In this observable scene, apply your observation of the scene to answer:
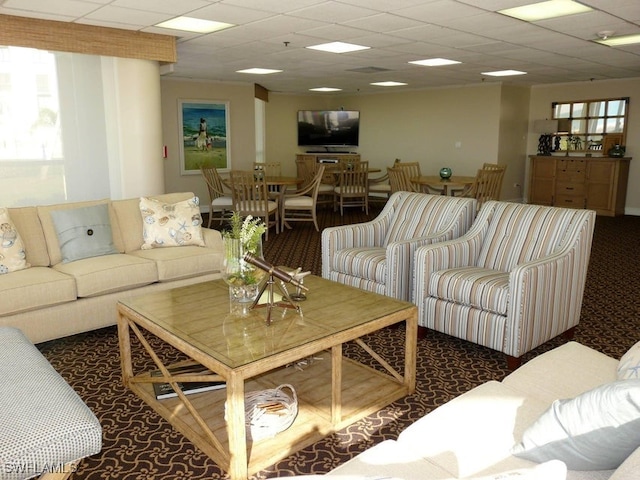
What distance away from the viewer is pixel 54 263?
392 centimetres

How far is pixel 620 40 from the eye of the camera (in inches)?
217

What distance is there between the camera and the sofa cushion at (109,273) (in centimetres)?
362

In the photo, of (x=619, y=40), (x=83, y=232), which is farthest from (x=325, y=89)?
(x=83, y=232)

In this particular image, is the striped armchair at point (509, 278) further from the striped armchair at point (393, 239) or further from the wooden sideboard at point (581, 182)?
the wooden sideboard at point (581, 182)

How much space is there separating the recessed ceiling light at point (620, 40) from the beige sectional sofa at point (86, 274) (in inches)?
170

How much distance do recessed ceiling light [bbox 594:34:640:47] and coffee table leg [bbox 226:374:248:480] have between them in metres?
5.15

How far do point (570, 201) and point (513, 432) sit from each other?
29.7 ft

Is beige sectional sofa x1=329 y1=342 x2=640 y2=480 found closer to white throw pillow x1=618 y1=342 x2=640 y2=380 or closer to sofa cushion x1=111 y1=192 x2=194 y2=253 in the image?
white throw pillow x1=618 y1=342 x2=640 y2=380

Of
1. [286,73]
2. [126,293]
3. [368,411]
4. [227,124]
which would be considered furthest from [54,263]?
[227,124]

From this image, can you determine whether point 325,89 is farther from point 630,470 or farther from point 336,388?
point 630,470

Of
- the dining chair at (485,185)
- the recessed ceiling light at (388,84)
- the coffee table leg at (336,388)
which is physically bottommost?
the coffee table leg at (336,388)

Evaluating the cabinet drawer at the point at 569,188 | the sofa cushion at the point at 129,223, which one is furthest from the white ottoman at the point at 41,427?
the cabinet drawer at the point at 569,188

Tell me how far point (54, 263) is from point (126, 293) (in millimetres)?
593

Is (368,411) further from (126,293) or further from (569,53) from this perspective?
(569,53)
